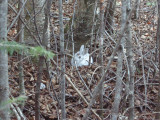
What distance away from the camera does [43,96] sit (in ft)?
14.1

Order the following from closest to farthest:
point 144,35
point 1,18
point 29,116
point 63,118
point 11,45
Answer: point 11,45, point 1,18, point 63,118, point 29,116, point 144,35

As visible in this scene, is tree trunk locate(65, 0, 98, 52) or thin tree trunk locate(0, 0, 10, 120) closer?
thin tree trunk locate(0, 0, 10, 120)

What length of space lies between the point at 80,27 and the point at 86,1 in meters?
0.56

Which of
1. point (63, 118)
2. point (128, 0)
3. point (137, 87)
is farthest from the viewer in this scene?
point (137, 87)

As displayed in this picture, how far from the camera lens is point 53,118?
153 inches

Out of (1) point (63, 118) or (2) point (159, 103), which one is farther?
(2) point (159, 103)

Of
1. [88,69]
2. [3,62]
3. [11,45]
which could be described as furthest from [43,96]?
[11,45]

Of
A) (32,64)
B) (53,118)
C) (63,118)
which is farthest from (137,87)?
(63,118)

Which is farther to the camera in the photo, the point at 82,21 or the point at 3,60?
the point at 82,21

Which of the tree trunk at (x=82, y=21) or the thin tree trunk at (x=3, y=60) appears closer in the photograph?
the thin tree trunk at (x=3, y=60)

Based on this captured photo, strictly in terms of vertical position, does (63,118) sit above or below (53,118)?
above

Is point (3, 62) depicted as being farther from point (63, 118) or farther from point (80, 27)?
point (80, 27)

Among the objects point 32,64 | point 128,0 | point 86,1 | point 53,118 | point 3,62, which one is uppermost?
point 86,1

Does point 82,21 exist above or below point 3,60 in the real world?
above
